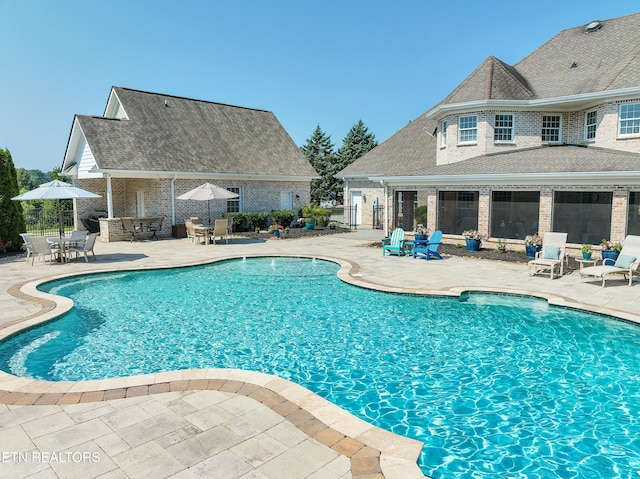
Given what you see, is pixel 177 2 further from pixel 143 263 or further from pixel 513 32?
pixel 513 32

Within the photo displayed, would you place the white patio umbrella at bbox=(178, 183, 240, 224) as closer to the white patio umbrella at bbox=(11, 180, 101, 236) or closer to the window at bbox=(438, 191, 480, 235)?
the white patio umbrella at bbox=(11, 180, 101, 236)

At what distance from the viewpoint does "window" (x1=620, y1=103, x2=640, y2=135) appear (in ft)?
53.8

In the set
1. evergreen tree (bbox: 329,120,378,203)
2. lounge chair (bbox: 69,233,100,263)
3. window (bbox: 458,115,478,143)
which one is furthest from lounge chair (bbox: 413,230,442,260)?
evergreen tree (bbox: 329,120,378,203)

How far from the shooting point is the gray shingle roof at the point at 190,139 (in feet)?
70.8

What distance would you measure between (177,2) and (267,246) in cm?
1041

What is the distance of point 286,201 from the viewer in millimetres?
28750

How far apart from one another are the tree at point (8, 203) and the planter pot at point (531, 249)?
66.3 feet

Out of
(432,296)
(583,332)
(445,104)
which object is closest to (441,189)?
(445,104)

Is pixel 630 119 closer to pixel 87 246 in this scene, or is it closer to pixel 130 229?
pixel 87 246

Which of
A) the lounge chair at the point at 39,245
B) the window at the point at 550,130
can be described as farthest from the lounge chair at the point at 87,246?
the window at the point at 550,130

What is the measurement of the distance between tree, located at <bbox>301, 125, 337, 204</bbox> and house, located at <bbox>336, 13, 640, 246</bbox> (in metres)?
31.9

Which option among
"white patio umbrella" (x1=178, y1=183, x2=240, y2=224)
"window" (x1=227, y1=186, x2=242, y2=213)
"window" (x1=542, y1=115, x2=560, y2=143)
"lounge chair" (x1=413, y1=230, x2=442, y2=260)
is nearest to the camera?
"lounge chair" (x1=413, y1=230, x2=442, y2=260)

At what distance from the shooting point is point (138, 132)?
23.1m

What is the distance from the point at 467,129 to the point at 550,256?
882 centimetres
